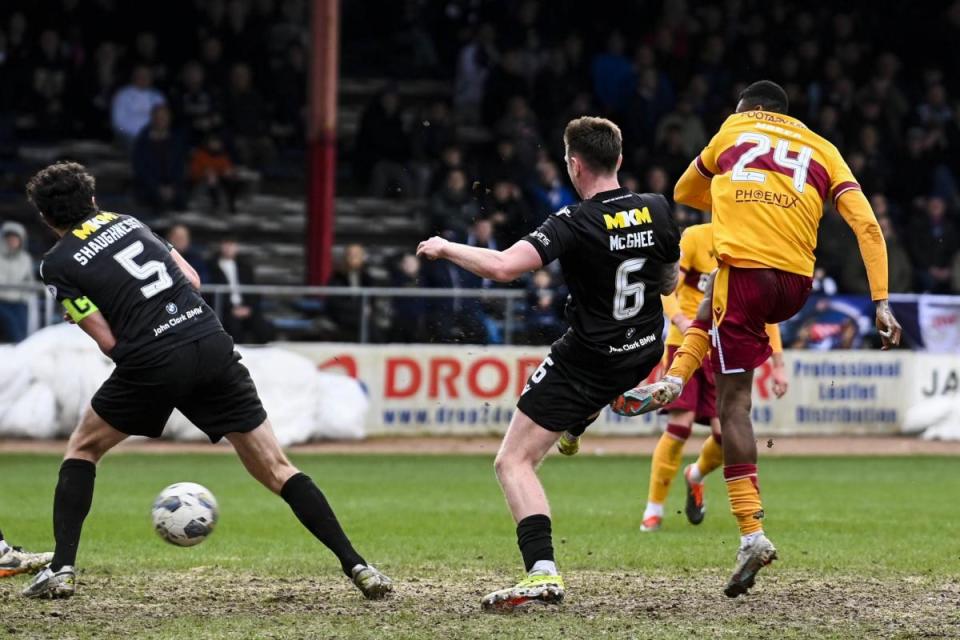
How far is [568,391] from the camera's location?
7.84 meters

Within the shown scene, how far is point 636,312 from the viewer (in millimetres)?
7875

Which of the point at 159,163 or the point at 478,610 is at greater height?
the point at 159,163

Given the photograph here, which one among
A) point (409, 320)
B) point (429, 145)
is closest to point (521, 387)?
point (409, 320)

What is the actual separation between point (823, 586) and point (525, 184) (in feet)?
42.8

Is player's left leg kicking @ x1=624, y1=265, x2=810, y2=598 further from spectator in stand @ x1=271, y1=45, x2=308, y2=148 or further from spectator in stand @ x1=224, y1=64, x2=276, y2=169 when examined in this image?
spectator in stand @ x1=271, y1=45, x2=308, y2=148

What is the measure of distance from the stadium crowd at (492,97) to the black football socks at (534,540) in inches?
445

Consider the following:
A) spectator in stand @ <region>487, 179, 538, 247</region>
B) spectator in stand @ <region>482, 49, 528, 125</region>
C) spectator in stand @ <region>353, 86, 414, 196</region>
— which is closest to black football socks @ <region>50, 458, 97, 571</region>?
spectator in stand @ <region>487, 179, 538, 247</region>

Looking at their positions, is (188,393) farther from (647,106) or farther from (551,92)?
(551,92)

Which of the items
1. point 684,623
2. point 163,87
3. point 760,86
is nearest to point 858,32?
point 163,87

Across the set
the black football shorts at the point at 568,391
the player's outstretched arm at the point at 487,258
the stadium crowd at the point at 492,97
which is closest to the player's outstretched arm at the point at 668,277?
the black football shorts at the point at 568,391

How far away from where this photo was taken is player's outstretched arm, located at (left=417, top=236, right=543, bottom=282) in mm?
7285

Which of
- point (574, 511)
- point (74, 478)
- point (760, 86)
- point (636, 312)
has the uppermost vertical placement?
point (760, 86)

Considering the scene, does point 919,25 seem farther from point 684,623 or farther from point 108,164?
point 684,623

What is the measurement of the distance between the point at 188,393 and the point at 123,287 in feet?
1.96
